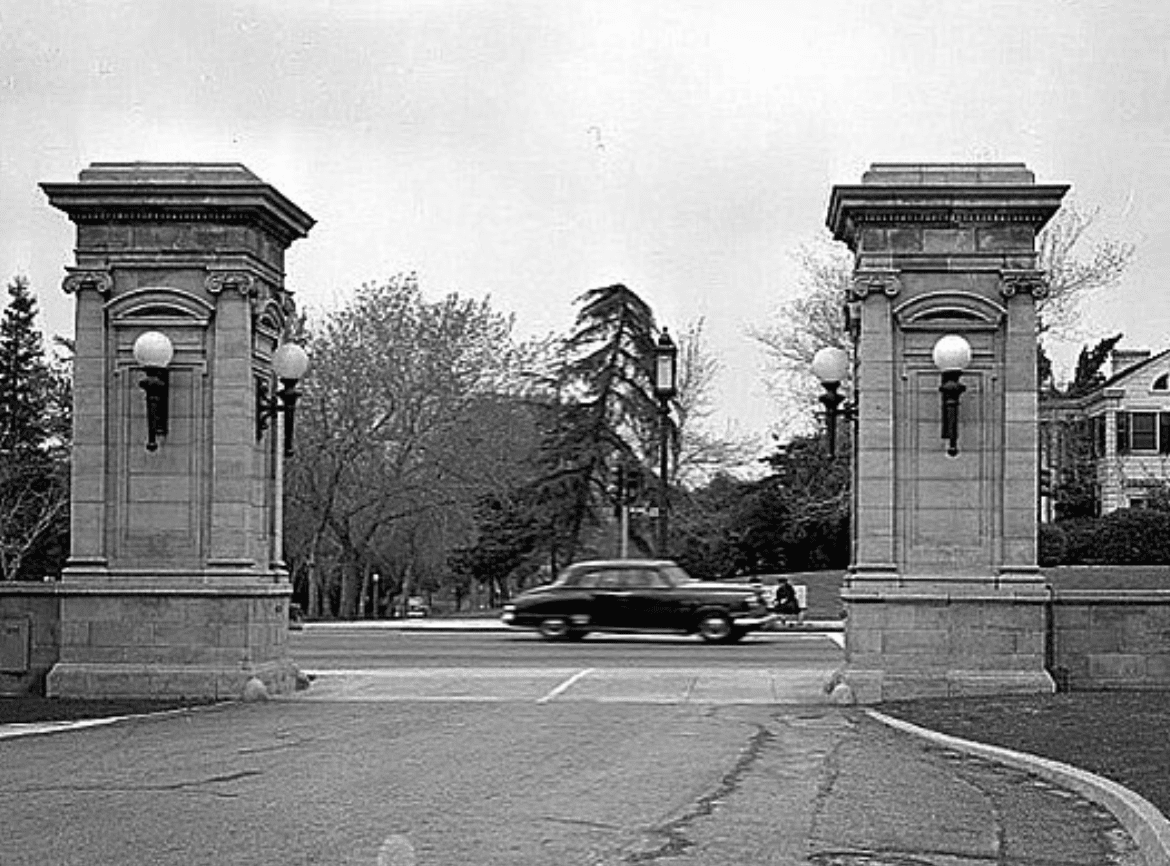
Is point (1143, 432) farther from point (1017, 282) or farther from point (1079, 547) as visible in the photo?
point (1017, 282)

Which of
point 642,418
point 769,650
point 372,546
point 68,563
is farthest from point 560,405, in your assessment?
point 68,563

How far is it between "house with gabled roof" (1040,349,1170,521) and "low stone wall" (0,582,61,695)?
2162 inches

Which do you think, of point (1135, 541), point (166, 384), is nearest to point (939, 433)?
point (166, 384)

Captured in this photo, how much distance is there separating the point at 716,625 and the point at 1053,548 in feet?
66.1

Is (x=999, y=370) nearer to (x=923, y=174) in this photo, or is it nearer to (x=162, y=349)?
(x=923, y=174)

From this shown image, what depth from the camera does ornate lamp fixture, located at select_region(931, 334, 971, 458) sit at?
21.5 metres

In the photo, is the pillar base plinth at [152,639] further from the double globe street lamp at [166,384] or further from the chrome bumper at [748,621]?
the chrome bumper at [748,621]

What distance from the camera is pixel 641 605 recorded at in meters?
38.5

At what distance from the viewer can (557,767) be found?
15.7 meters

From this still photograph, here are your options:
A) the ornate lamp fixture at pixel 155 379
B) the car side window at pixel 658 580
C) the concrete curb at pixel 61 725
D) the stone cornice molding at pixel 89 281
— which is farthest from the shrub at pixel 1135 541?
the concrete curb at pixel 61 725

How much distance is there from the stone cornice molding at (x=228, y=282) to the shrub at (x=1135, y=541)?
37.6 metres

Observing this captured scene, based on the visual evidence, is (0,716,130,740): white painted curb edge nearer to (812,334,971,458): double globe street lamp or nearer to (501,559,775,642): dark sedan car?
(812,334,971,458): double globe street lamp

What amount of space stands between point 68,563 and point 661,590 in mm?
17415

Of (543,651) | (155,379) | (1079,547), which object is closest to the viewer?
(155,379)
